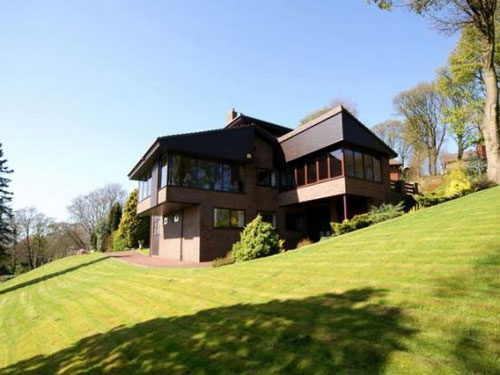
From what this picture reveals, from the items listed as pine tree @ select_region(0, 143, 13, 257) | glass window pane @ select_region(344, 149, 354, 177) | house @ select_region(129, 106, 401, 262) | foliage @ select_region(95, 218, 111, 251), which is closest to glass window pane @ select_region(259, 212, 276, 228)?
house @ select_region(129, 106, 401, 262)

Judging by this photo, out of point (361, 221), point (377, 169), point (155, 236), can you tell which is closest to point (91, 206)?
point (155, 236)

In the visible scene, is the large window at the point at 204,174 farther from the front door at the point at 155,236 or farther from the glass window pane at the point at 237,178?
the front door at the point at 155,236

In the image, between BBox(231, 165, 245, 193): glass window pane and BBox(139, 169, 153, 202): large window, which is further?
BBox(139, 169, 153, 202): large window

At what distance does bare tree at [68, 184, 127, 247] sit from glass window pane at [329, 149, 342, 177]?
4865 centimetres

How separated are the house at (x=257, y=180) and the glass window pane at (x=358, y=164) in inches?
2.0

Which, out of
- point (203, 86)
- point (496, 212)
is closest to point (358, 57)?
point (203, 86)

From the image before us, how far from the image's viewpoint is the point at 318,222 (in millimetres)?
24125

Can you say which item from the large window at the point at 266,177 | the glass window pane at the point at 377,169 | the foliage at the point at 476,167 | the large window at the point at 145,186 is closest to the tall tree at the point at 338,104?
the foliage at the point at 476,167

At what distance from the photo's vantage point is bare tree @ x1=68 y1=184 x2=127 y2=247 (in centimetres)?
5844

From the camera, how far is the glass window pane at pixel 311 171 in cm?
2122

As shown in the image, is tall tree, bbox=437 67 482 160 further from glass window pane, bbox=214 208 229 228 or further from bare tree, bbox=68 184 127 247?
bare tree, bbox=68 184 127 247

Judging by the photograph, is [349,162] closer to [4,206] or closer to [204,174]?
[204,174]

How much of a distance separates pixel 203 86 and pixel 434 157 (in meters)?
37.6

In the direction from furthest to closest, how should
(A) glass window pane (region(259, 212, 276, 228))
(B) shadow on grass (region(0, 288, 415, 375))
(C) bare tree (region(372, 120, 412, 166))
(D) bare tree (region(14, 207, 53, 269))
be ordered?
(D) bare tree (region(14, 207, 53, 269))
(C) bare tree (region(372, 120, 412, 166))
(A) glass window pane (region(259, 212, 276, 228))
(B) shadow on grass (region(0, 288, 415, 375))
